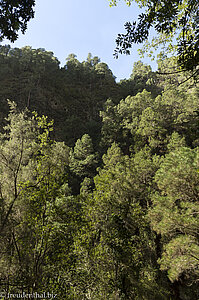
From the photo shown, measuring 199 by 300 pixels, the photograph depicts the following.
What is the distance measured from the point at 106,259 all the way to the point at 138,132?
2296 cm

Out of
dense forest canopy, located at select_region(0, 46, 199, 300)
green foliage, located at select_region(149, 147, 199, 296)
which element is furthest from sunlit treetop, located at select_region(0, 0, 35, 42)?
green foliage, located at select_region(149, 147, 199, 296)

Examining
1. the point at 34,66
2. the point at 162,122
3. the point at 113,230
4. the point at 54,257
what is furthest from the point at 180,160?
the point at 34,66

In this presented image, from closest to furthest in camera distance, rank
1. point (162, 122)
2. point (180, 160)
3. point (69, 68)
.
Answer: point (180, 160)
point (162, 122)
point (69, 68)

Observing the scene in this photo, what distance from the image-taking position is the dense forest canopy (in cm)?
469

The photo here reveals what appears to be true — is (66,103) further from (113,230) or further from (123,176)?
(113,230)

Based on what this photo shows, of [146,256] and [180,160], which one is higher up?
[180,160]

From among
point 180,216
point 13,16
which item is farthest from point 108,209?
point 13,16

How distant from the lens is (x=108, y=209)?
8.26 meters

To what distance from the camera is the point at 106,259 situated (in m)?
7.59

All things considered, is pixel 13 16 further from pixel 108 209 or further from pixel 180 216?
pixel 180 216

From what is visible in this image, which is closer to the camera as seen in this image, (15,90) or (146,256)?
(146,256)

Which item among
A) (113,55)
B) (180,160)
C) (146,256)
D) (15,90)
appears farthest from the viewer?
(15,90)

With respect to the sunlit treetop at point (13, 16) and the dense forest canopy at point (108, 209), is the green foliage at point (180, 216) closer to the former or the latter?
the dense forest canopy at point (108, 209)

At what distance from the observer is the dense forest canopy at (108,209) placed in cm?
469
